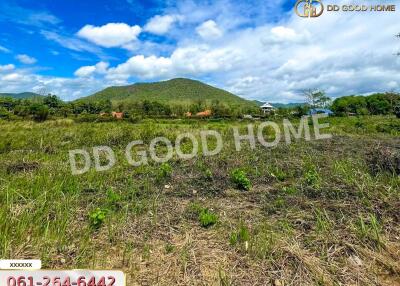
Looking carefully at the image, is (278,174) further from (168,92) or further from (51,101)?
(168,92)

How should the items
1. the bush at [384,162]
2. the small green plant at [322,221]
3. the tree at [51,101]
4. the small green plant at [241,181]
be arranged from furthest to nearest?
the tree at [51,101] < the bush at [384,162] < the small green plant at [241,181] < the small green plant at [322,221]

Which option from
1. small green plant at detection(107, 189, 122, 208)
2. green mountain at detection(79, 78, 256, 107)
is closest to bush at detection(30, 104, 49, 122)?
small green plant at detection(107, 189, 122, 208)

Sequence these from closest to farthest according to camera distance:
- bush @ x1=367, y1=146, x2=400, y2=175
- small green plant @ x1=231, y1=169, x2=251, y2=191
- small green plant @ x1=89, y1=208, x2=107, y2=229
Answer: small green plant @ x1=89, y1=208, x2=107, y2=229
small green plant @ x1=231, y1=169, x2=251, y2=191
bush @ x1=367, y1=146, x2=400, y2=175

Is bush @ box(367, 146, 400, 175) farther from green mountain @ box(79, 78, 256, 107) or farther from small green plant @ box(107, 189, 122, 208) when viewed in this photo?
green mountain @ box(79, 78, 256, 107)

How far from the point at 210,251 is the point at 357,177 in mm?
3189

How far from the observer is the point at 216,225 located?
3760 millimetres

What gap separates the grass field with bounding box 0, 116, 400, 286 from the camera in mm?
2873

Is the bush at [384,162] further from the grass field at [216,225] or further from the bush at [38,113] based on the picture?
the bush at [38,113]

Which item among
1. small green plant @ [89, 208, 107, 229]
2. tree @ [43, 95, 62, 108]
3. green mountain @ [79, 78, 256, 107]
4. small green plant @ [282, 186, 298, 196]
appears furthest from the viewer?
green mountain @ [79, 78, 256, 107]

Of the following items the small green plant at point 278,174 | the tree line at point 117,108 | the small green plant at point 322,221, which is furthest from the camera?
the tree line at point 117,108

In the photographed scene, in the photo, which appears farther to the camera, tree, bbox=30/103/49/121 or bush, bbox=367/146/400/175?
tree, bbox=30/103/49/121

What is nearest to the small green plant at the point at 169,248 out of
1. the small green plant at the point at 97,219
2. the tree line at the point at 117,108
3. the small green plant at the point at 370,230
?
the small green plant at the point at 97,219

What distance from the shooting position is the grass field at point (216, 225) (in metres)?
2.87

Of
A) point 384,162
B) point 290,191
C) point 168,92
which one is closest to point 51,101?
point 290,191
